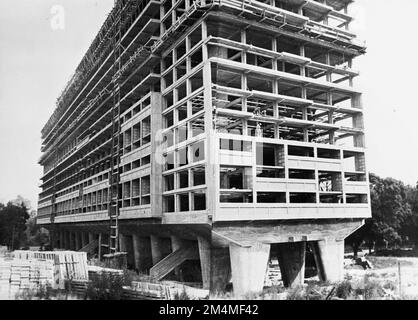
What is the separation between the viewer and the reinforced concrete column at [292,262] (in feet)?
117

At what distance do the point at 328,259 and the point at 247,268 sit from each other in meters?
9.35

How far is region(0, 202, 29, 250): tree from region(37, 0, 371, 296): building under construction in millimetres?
39757

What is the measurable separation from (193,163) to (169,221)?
671cm

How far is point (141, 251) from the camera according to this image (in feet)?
146

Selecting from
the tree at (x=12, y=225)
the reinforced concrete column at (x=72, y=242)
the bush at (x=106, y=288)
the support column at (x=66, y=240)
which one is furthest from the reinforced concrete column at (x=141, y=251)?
the tree at (x=12, y=225)

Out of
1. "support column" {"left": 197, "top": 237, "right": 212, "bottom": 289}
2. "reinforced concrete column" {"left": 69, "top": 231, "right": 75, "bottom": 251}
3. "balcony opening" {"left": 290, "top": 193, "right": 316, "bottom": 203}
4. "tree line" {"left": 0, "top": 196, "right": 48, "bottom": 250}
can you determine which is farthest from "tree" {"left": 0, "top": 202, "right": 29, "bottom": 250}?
"balcony opening" {"left": 290, "top": 193, "right": 316, "bottom": 203}

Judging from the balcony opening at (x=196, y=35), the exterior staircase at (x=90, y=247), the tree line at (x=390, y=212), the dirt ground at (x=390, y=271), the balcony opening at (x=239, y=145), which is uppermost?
the balcony opening at (x=196, y=35)

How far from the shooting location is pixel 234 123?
31.7m

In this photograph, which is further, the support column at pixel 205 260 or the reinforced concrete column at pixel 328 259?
the reinforced concrete column at pixel 328 259

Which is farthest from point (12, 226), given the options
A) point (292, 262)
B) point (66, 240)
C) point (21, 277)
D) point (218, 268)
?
point (292, 262)

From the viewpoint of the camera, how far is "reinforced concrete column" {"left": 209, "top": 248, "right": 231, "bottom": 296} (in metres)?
30.9

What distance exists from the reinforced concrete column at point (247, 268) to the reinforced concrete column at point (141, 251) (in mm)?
17679

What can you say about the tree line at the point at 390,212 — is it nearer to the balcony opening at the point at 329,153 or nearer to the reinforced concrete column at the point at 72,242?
the balcony opening at the point at 329,153
